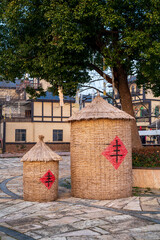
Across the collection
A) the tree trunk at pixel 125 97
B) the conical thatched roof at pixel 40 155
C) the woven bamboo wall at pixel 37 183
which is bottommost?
the woven bamboo wall at pixel 37 183

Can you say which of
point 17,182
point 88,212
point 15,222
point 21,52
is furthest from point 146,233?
point 21,52

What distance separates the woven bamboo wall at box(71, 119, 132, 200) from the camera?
24.8 ft

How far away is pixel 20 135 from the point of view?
31281mm

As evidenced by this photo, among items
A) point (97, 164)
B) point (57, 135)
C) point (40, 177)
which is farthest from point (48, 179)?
point (57, 135)

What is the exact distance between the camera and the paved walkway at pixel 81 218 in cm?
478

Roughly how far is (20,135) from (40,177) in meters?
24.5

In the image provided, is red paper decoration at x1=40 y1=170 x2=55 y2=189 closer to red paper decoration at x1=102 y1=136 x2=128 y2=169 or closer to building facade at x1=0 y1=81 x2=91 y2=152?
red paper decoration at x1=102 y1=136 x2=128 y2=169

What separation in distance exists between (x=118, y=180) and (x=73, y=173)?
1189 mm

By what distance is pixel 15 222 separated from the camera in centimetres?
559

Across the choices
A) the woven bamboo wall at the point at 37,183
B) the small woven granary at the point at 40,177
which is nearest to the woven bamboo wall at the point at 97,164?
the small woven granary at the point at 40,177

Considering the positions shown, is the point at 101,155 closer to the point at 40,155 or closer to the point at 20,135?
the point at 40,155

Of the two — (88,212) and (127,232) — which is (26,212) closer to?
(88,212)

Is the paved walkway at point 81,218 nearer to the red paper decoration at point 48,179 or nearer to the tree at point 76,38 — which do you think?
the red paper decoration at point 48,179

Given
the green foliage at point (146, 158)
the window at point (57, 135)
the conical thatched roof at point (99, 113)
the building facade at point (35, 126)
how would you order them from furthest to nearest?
the window at point (57, 135) < the building facade at point (35, 126) < the green foliage at point (146, 158) < the conical thatched roof at point (99, 113)
